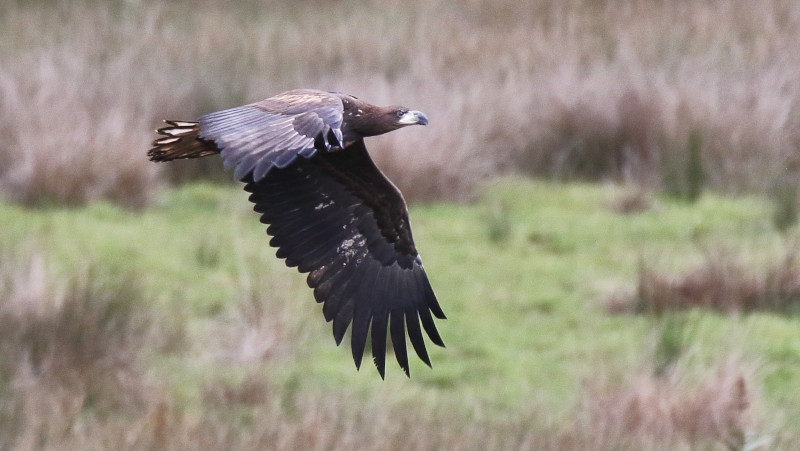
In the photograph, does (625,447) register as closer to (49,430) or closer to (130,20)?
(49,430)

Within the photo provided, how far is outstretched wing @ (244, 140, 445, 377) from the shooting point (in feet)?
16.0

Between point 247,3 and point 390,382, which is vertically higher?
point 247,3

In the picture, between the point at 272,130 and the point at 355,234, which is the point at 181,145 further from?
the point at 355,234

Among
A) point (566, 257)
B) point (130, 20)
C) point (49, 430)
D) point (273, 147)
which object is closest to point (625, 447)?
point (49, 430)

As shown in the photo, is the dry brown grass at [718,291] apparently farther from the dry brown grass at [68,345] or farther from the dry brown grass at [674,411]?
the dry brown grass at [68,345]

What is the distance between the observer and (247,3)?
46.1ft

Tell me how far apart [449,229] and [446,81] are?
2.68 m

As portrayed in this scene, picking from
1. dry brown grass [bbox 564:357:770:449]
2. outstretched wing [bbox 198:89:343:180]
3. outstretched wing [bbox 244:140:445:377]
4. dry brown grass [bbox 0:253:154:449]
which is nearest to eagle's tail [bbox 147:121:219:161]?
outstretched wing [bbox 198:89:343:180]

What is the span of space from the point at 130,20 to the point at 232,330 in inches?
241

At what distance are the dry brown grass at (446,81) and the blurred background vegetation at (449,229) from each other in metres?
0.03

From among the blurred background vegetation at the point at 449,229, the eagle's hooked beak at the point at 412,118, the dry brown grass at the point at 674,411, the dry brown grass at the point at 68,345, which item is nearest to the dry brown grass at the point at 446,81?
the blurred background vegetation at the point at 449,229

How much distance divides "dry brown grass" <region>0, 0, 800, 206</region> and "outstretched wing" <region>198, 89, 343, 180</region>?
220 inches

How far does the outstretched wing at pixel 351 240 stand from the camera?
16.0 ft

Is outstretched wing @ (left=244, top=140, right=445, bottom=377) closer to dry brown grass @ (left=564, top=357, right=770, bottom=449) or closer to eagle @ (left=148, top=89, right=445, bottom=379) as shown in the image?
eagle @ (left=148, top=89, right=445, bottom=379)
